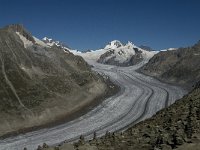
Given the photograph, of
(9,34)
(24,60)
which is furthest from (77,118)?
(9,34)

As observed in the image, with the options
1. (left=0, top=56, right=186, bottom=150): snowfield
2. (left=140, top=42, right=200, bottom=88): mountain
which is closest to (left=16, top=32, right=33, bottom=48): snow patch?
(left=0, top=56, right=186, bottom=150): snowfield

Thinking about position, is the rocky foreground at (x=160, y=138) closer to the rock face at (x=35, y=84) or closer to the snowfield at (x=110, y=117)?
the snowfield at (x=110, y=117)

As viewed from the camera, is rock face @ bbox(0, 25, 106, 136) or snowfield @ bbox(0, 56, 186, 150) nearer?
snowfield @ bbox(0, 56, 186, 150)

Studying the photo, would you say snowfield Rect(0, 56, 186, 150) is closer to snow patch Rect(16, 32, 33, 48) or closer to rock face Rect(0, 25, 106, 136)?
rock face Rect(0, 25, 106, 136)

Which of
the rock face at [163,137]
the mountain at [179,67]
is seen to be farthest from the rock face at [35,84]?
the mountain at [179,67]

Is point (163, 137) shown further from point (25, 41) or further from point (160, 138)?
point (25, 41)

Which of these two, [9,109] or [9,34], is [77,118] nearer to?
[9,109]

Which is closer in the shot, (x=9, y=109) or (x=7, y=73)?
(x=9, y=109)

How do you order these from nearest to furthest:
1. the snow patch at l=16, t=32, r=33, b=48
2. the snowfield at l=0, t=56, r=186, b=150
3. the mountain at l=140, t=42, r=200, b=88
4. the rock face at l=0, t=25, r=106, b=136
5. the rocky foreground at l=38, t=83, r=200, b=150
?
the rocky foreground at l=38, t=83, r=200, b=150 < the snowfield at l=0, t=56, r=186, b=150 < the rock face at l=0, t=25, r=106, b=136 < the snow patch at l=16, t=32, r=33, b=48 < the mountain at l=140, t=42, r=200, b=88
